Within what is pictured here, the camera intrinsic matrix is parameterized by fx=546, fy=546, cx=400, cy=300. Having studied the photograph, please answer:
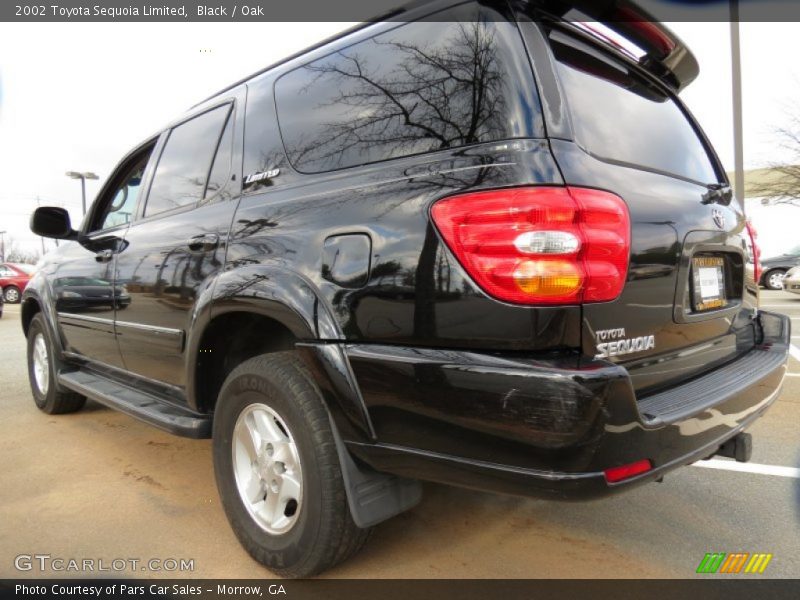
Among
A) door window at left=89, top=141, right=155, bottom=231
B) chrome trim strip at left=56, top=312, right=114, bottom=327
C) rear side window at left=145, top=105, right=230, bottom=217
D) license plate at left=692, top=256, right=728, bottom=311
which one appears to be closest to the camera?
license plate at left=692, top=256, right=728, bottom=311

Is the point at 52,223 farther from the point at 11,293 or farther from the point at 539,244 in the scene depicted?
the point at 11,293

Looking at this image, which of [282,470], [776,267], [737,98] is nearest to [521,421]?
[282,470]

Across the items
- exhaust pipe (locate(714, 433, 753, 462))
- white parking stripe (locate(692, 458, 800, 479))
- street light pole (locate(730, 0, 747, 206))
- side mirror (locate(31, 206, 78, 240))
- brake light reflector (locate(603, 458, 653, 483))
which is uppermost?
street light pole (locate(730, 0, 747, 206))

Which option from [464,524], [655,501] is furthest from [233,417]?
[655,501]

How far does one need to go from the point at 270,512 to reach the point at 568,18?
213 cm

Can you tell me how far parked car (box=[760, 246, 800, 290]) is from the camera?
1616 cm

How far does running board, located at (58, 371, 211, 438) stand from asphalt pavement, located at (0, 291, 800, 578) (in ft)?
1.46

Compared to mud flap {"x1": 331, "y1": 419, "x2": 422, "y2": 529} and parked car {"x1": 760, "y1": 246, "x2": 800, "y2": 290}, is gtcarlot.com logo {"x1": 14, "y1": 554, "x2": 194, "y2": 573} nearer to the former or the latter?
mud flap {"x1": 331, "y1": 419, "x2": 422, "y2": 529}

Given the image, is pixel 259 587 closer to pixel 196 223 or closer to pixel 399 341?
pixel 399 341

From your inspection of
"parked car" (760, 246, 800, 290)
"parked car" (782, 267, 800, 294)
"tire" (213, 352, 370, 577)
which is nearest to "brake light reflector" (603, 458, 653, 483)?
"tire" (213, 352, 370, 577)

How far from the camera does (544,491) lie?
Result: 1477 mm

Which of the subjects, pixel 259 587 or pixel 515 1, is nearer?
pixel 515 1

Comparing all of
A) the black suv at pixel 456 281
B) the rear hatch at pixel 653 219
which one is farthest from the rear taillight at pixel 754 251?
the rear hatch at pixel 653 219

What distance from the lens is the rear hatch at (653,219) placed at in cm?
164
